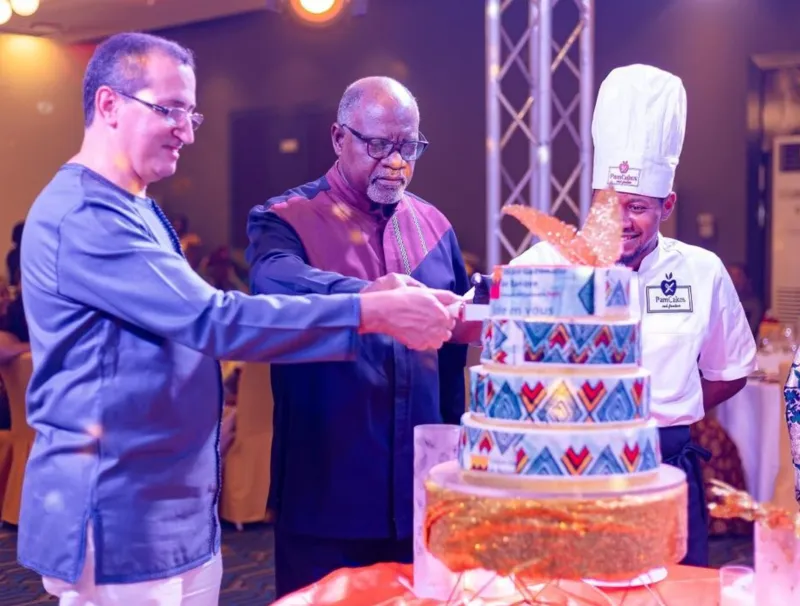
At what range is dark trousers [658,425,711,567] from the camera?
6.59 ft

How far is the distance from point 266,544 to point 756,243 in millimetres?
4262

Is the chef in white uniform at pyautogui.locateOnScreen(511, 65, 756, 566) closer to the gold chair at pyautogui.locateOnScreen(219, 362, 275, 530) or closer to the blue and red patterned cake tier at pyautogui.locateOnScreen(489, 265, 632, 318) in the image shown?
the blue and red patterned cake tier at pyautogui.locateOnScreen(489, 265, 632, 318)

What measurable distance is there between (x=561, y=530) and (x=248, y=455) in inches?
152

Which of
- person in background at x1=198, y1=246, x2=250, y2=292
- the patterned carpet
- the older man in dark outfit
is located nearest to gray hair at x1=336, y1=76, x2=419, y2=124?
the older man in dark outfit

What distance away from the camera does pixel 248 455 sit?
16.1 feet

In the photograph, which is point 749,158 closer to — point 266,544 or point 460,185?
point 460,185

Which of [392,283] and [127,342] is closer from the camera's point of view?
[127,342]

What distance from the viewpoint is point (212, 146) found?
10.1m

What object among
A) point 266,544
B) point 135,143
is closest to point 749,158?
point 266,544

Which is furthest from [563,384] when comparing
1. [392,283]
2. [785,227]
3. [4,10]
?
[4,10]

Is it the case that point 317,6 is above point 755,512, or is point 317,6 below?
above

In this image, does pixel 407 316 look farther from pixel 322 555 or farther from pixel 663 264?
pixel 663 264

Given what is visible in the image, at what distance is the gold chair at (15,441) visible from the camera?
4.89m

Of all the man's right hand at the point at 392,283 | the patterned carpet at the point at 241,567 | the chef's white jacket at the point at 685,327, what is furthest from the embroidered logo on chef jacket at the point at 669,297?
the patterned carpet at the point at 241,567
